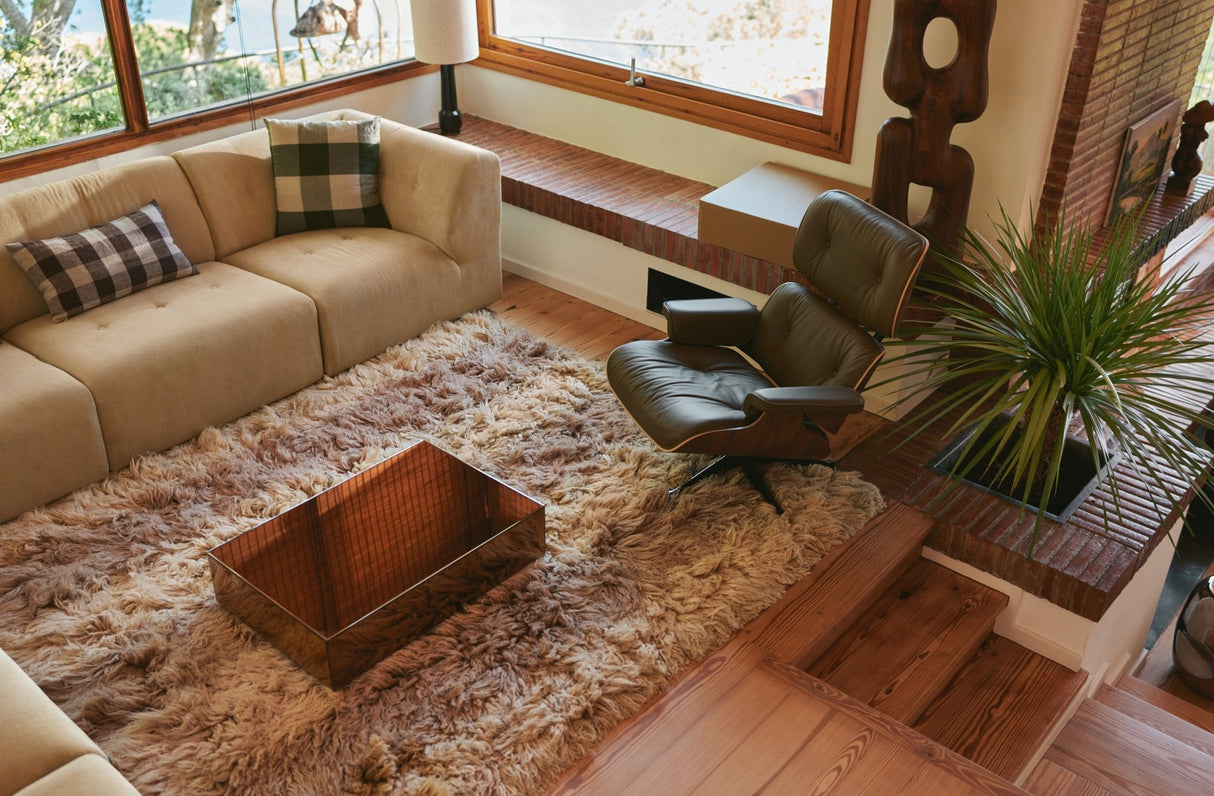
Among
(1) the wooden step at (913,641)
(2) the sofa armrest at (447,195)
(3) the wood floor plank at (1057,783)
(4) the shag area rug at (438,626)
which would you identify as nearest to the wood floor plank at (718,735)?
(4) the shag area rug at (438,626)

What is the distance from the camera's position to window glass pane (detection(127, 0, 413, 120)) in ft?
13.9

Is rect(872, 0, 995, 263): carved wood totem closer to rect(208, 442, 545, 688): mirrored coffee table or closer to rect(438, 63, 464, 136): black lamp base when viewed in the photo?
rect(208, 442, 545, 688): mirrored coffee table

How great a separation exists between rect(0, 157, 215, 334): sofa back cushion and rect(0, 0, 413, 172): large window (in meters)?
0.46

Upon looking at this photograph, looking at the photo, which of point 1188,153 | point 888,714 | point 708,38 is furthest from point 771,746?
point 1188,153

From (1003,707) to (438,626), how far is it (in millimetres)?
1592

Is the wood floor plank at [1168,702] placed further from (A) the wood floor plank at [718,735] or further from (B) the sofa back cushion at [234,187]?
(B) the sofa back cushion at [234,187]

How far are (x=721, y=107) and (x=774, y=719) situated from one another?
2733mm

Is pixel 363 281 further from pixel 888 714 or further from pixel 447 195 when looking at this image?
pixel 888 714

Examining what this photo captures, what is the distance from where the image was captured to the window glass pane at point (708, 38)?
13.6ft

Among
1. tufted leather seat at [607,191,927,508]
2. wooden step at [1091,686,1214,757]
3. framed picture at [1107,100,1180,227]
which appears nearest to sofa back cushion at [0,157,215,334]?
tufted leather seat at [607,191,927,508]

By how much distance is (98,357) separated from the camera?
3.32 metres

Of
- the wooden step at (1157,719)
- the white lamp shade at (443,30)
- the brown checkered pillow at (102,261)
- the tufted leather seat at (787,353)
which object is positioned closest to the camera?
the tufted leather seat at (787,353)

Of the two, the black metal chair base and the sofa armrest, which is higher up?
the sofa armrest

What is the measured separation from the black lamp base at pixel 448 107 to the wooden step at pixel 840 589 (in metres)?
2.97
